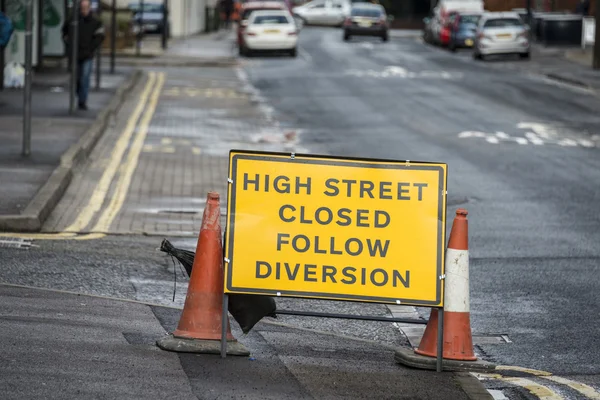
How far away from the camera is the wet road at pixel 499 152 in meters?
9.86

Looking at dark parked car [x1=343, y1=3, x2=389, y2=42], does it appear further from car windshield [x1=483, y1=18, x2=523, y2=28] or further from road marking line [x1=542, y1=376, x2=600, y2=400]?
road marking line [x1=542, y1=376, x2=600, y2=400]

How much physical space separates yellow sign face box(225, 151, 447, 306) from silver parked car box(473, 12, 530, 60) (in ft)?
124

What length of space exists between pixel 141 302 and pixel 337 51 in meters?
41.4

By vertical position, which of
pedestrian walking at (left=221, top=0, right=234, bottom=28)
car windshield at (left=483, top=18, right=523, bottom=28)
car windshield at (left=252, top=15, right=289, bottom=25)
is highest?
car windshield at (left=483, top=18, right=523, bottom=28)

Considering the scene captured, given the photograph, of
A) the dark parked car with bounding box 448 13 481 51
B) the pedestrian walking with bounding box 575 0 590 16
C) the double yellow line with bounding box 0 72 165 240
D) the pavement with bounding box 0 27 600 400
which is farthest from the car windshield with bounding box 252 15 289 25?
the double yellow line with bounding box 0 72 165 240

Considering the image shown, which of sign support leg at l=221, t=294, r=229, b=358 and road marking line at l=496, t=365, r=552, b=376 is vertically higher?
sign support leg at l=221, t=294, r=229, b=358

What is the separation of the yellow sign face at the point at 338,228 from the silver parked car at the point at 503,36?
37.9 meters

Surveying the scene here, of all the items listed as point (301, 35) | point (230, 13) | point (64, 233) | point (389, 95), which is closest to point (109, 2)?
point (301, 35)

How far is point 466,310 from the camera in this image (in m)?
8.16

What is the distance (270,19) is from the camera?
1875 inches

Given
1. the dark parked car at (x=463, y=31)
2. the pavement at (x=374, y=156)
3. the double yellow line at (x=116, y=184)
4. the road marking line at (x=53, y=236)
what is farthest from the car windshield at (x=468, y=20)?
the road marking line at (x=53, y=236)

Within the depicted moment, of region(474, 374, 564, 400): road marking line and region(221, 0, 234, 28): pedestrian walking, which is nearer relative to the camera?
region(474, 374, 564, 400): road marking line

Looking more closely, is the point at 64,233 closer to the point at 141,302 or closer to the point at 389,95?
the point at 141,302

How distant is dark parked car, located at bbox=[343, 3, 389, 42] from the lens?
190ft
